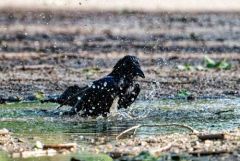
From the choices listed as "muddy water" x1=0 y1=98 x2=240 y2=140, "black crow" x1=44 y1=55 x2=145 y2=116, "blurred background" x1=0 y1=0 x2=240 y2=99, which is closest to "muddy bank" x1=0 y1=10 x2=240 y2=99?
"blurred background" x1=0 y1=0 x2=240 y2=99

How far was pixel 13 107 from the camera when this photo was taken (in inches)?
A: 455

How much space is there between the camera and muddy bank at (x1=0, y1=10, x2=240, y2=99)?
1380 centimetres

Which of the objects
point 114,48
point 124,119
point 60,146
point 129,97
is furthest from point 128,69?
point 114,48

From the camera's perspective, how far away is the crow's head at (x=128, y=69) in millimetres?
10703

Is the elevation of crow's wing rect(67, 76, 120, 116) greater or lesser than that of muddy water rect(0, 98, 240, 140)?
greater

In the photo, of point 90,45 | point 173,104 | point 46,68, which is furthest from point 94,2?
point 173,104

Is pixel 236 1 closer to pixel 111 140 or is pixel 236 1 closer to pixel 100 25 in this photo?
pixel 100 25

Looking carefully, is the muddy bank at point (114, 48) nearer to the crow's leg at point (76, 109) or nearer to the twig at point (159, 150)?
the crow's leg at point (76, 109)

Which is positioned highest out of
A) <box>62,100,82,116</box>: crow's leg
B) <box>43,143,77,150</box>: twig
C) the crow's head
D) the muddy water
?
the crow's head

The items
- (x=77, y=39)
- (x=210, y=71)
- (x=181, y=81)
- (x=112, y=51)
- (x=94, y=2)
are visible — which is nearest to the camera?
(x=181, y=81)

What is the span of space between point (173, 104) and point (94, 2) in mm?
17514

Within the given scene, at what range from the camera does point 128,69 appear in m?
10.7

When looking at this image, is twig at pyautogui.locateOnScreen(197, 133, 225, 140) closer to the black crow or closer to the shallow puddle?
the shallow puddle

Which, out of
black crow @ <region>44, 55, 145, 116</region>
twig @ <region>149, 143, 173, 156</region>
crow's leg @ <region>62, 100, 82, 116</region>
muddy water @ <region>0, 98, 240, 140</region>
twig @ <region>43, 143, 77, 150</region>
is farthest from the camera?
crow's leg @ <region>62, 100, 82, 116</region>
